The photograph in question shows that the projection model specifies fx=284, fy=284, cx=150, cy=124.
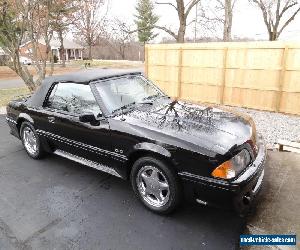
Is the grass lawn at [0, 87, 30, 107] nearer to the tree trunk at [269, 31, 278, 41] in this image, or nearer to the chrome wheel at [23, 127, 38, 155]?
the chrome wheel at [23, 127, 38, 155]

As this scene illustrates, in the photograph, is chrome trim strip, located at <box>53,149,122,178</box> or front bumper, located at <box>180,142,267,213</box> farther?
chrome trim strip, located at <box>53,149,122,178</box>

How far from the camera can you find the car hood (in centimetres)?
305

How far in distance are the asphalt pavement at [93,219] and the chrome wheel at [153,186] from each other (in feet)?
0.60

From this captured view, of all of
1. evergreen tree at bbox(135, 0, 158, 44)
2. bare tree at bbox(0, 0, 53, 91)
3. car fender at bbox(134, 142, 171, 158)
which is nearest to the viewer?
car fender at bbox(134, 142, 171, 158)

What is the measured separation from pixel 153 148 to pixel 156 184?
19.4 inches

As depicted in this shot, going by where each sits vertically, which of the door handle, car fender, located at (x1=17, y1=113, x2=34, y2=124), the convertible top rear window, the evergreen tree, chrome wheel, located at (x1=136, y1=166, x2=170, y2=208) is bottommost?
chrome wheel, located at (x1=136, y1=166, x2=170, y2=208)

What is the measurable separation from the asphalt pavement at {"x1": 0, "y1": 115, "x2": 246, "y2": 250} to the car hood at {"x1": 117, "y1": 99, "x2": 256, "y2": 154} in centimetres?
96

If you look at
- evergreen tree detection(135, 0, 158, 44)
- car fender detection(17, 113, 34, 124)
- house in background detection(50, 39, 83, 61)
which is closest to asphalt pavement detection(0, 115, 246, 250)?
car fender detection(17, 113, 34, 124)

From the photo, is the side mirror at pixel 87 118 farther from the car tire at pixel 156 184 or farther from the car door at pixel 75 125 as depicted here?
the car tire at pixel 156 184

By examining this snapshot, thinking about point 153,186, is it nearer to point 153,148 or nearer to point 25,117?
point 153,148

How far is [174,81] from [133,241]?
8690 mm

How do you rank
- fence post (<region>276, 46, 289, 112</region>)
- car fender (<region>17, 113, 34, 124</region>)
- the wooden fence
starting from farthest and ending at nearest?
the wooden fence < fence post (<region>276, 46, 289, 112</region>) < car fender (<region>17, 113, 34, 124</region>)

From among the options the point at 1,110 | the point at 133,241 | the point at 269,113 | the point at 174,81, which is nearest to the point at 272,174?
the point at 133,241

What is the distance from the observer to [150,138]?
129 inches
